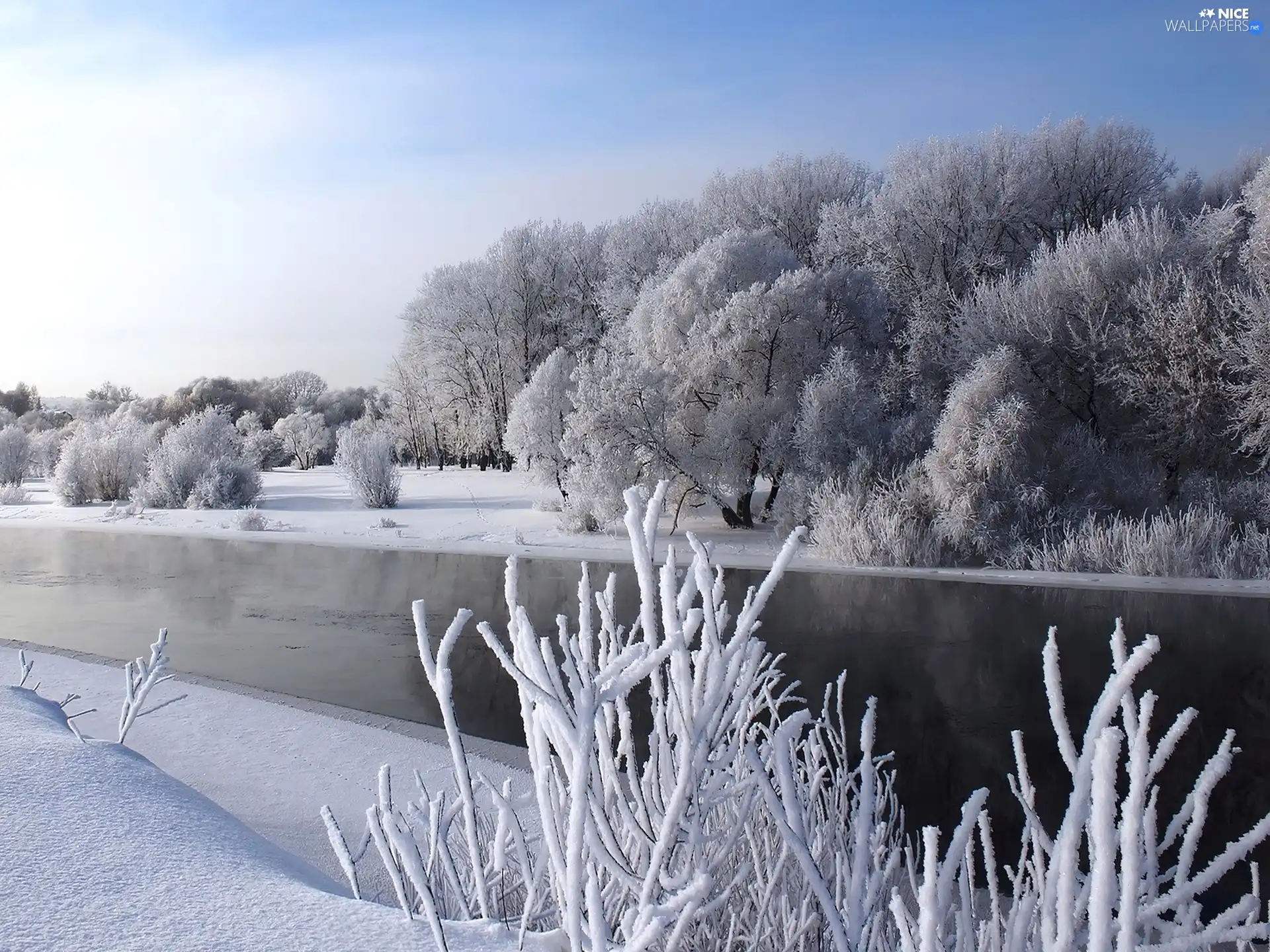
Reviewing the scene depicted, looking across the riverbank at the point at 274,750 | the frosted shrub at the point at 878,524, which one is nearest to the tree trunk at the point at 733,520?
the frosted shrub at the point at 878,524

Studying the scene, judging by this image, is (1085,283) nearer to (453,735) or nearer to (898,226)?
(898,226)

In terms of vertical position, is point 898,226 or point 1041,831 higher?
Answer: point 898,226

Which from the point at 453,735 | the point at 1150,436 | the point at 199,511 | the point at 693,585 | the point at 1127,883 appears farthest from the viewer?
the point at 199,511

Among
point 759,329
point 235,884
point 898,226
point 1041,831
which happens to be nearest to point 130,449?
point 759,329

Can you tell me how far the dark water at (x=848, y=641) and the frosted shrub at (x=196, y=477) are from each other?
6.98 metres

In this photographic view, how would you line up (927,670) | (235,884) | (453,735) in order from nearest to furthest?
(453,735), (235,884), (927,670)

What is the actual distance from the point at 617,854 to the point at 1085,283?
14114 millimetres

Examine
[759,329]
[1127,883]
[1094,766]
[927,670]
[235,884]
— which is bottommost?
[927,670]

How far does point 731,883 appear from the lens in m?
1.37

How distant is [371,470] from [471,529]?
4.13 m

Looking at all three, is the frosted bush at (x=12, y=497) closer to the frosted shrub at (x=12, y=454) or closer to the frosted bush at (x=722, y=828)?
the frosted shrub at (x=12, y=454)

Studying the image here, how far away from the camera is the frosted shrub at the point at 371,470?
18.5 meters

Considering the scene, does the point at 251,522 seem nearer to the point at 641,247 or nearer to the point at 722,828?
the point at 641,247

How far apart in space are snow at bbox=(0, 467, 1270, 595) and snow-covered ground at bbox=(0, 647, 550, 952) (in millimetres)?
7581
